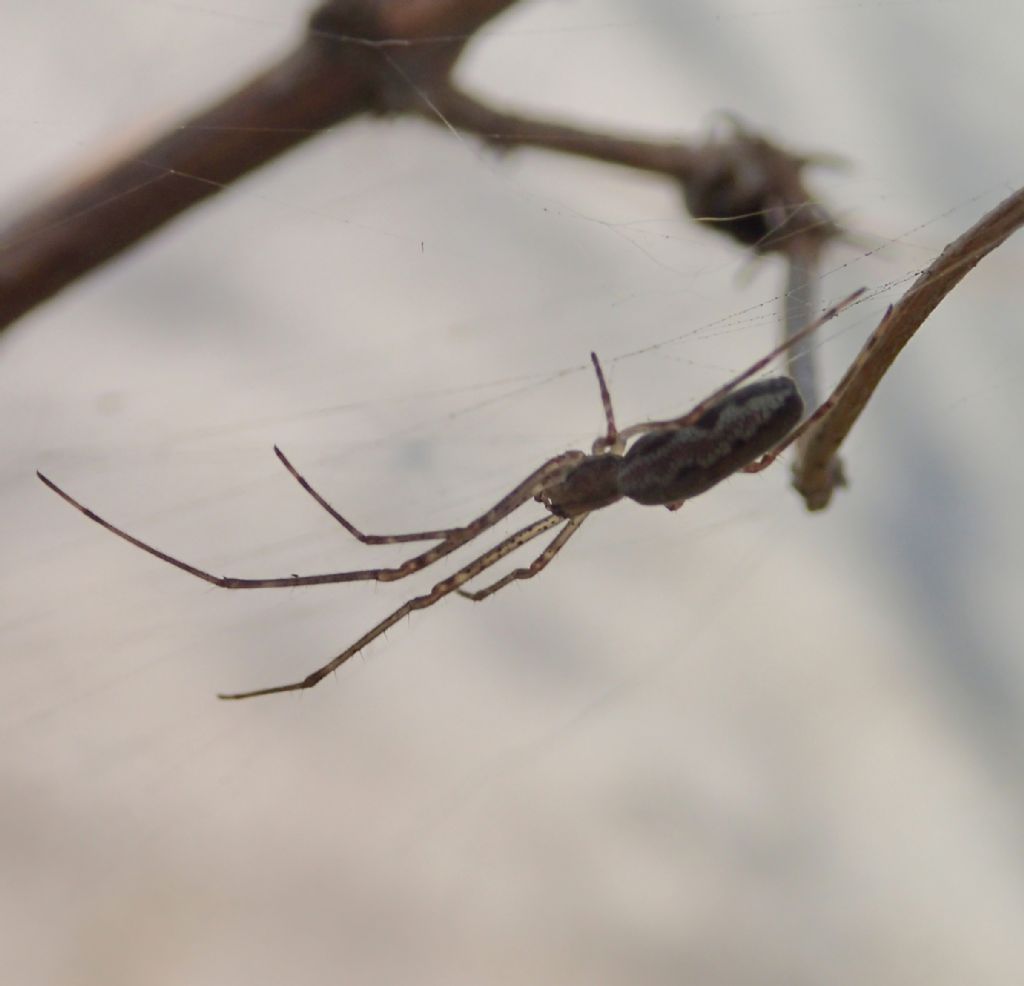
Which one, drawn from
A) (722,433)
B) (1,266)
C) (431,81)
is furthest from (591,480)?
(1,266)

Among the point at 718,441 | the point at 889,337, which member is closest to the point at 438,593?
the point at 718,441

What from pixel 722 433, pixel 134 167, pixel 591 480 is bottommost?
pixel 591 480

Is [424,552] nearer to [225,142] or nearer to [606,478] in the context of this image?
[606,478]

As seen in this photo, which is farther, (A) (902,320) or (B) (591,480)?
(B) (591,480)

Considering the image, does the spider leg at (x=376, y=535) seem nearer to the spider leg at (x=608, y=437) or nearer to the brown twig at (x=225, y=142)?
the spider leg at (x=608, y=437)

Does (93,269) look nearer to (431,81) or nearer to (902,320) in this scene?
(431,81)

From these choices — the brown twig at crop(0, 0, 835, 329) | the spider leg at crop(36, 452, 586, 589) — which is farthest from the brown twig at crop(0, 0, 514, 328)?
the spider leg at crop(36, 452, 586, 589)

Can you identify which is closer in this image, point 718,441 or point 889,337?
point 889,337

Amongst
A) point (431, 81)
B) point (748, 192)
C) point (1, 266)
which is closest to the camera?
point (1, 266)
